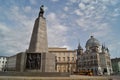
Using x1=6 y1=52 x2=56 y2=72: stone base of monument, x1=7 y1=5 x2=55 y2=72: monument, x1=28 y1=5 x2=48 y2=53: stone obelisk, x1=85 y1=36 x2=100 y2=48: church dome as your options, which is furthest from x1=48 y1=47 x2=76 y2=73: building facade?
x1=6 y1=52 x2=56 y2=72: stone base of monument

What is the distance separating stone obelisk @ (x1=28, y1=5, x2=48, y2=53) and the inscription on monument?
1.47 metres

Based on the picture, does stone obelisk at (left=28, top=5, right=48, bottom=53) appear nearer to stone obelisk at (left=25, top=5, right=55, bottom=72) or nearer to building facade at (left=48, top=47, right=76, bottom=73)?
stone obelisk at (left=25, top=5, right=55, bottom=72)

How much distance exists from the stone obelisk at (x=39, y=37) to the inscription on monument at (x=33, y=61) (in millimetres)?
1468

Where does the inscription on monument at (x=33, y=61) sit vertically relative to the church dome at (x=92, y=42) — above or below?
below

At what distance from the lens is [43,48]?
19.3 metres

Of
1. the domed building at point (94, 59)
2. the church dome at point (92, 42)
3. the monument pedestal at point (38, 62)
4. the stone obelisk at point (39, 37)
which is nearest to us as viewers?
the monument pedestal at point (38, 62)

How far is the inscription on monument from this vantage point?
16938 mm

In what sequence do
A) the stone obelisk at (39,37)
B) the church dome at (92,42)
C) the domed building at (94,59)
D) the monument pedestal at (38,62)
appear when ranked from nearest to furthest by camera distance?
the monument pedestal at (38,62) < the stone obelisk at (39,37) < the domed building at (94,59) < the church dome at (92,42)

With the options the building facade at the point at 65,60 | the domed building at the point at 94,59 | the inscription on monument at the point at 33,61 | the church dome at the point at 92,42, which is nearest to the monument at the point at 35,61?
the inscription on monument at the point at 33,61

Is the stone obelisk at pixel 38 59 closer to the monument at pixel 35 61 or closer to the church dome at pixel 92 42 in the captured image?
the monument at pixel 35 61

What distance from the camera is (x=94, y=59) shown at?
71375 millimetres

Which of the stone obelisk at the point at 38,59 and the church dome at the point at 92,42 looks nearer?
the stone obelisk at the point at 38,59

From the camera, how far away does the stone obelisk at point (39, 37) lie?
18.8m

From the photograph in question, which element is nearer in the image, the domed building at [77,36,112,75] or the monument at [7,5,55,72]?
the monument at [7,5,55,72]
